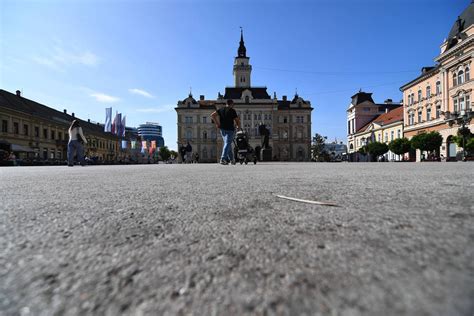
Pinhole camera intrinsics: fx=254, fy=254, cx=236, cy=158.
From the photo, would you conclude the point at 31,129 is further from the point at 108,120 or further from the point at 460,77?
the point at 460,77

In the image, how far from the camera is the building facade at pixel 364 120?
4853 cm

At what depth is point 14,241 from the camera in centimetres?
78

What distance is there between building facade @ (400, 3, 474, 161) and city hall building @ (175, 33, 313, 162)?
25.1 metres

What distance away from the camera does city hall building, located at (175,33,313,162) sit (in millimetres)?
54812

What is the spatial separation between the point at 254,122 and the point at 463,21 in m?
35.0

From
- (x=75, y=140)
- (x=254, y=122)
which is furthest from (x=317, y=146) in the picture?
(x=75, y=140)

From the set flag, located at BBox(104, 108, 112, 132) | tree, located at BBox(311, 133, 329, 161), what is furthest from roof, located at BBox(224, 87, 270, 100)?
flag, located at BBox(104, 108, 112, 132)

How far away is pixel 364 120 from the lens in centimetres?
5744

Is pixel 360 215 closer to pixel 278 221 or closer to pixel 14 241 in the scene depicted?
pixel 278 221

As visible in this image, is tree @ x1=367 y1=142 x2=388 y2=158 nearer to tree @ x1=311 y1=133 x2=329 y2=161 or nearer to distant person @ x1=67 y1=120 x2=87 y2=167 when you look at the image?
tree @ x1=311 y1=133 x2=329 y2=161

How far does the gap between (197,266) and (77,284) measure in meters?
0.24

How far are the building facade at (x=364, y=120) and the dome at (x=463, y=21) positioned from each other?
19.3 m

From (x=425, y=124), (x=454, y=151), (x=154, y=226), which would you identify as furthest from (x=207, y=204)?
(x=425, y=124)

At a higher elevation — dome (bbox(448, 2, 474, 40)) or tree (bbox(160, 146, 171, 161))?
dome (bbox(448, 2, 474, 40))
